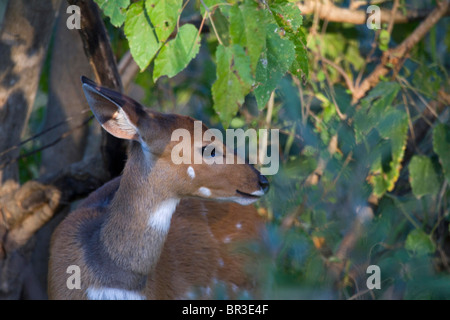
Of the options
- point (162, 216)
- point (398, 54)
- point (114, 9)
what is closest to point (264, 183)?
point (162, 216)

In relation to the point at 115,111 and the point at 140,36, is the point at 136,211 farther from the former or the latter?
the point at 140,36

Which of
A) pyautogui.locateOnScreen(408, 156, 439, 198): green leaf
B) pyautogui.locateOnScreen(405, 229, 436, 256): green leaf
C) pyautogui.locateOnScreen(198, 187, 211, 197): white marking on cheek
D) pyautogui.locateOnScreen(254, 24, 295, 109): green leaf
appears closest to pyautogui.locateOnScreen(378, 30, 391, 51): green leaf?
pyautogui.locateOnScreen(408, 156, 439, 198): green leaf

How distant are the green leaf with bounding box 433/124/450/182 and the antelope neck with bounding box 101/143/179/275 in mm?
2190

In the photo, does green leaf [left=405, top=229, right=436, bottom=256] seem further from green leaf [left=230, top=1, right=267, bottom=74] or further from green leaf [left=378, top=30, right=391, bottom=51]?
green leaf [left=230, top=1, right=267, bottom=74]

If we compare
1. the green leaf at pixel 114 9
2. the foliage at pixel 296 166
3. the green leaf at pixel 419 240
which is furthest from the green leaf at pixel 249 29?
the green leaf at pixel 419 240

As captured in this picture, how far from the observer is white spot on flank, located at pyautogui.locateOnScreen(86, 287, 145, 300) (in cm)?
354

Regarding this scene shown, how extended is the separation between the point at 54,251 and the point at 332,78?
10.1 ft

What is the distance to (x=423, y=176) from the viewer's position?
4.95 metres

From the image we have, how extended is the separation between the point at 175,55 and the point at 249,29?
31 cm

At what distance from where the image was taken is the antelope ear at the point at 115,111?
3.30 meters

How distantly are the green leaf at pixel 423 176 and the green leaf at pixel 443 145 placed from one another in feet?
0.50
